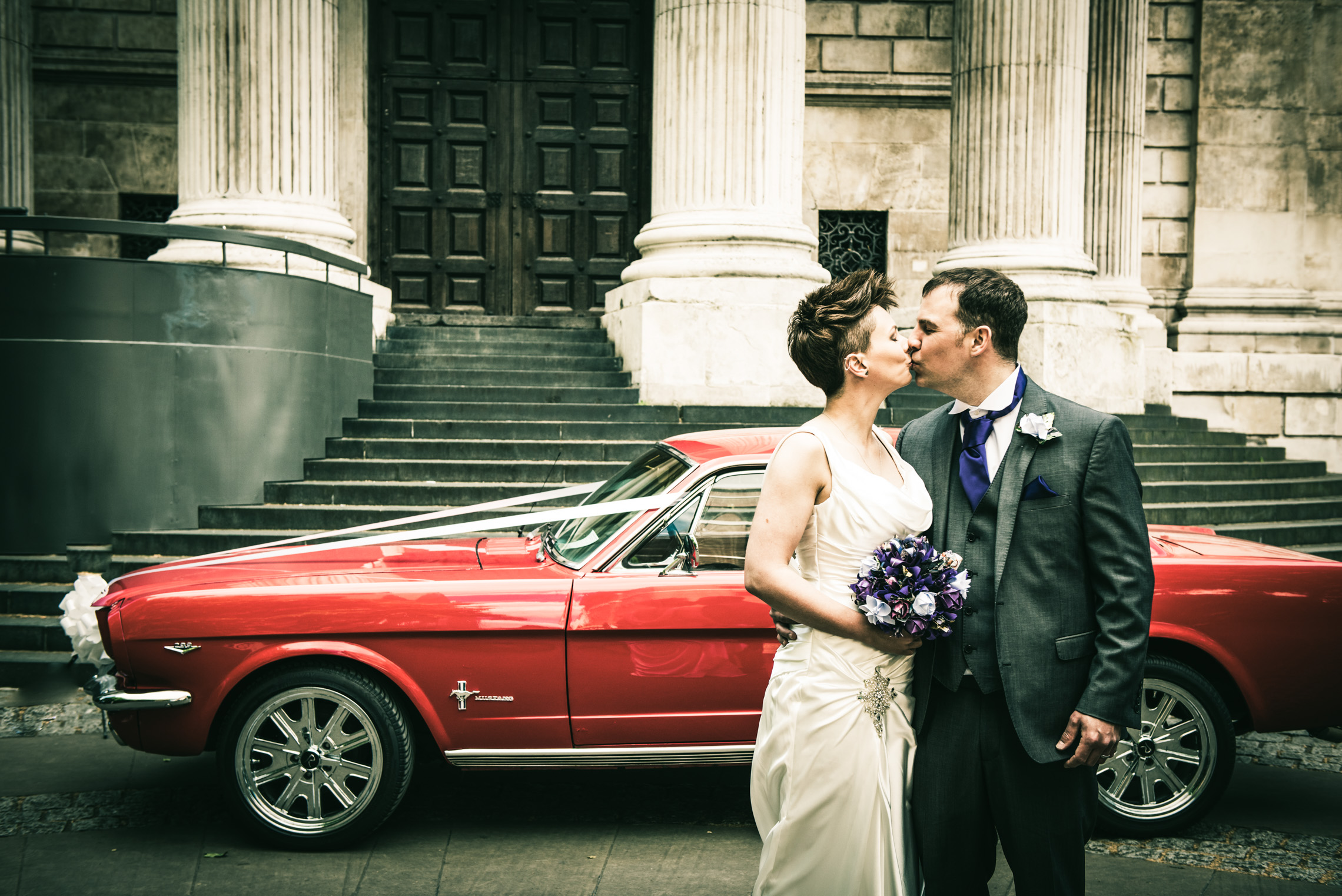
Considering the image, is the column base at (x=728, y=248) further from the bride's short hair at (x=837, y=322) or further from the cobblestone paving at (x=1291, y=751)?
the bride's short hair at (x=837, y=322)

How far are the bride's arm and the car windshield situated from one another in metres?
1.75

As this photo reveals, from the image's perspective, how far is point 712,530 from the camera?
4.10 meters

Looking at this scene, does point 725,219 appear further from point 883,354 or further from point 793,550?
point 793,550

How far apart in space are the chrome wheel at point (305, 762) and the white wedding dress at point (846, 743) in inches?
78.2

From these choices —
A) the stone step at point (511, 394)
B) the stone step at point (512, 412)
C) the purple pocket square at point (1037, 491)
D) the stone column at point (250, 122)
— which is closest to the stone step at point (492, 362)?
the stone step at point (511, 394)

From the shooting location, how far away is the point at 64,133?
1316 centimetres

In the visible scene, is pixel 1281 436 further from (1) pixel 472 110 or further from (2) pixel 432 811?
(2) pixel 432 811

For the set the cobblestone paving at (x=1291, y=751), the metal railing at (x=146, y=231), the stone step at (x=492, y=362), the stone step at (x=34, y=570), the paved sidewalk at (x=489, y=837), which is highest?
the metal railing at (x=146, y=231)

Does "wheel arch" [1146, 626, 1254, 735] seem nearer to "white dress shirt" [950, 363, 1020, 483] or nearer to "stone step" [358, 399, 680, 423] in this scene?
"white dress shirt" [950, 363, 1020, 483]

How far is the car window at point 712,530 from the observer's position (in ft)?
13.4

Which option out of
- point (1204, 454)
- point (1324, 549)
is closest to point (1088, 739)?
point (1324, 549)

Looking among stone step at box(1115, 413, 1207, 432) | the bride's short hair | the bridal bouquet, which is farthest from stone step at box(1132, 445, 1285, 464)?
the bridal bouquet

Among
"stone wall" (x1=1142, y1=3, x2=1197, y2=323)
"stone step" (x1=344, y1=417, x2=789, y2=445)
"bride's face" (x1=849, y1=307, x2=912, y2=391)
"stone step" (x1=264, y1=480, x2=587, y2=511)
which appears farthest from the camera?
"stone wall" (x1=1142, y1=3, x2=1197, y2=323)

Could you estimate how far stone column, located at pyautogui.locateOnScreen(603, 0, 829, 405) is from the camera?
31.7 feet
